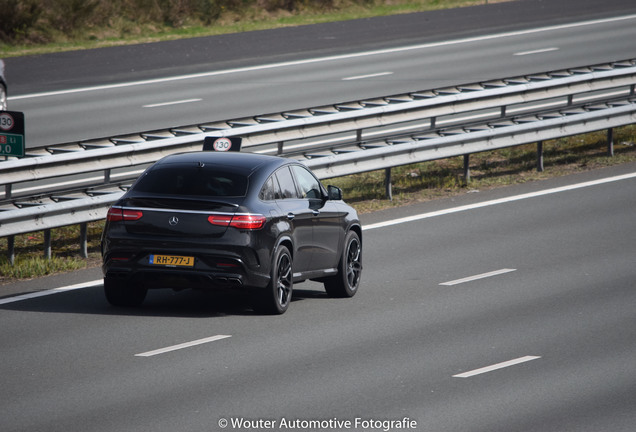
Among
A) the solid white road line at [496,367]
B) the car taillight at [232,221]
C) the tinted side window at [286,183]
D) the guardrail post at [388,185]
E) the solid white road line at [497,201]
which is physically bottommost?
the solid white road line at [497,201]

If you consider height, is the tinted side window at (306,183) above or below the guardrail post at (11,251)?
above

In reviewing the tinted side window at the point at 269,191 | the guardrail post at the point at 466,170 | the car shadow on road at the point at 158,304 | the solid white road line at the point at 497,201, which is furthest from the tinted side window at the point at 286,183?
the guardrail post at the point at 466,170

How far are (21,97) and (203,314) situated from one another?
17.8 metres

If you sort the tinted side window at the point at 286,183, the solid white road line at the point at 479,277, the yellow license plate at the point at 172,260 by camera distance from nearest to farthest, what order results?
the yellow license plate at the point at 172,260, the tinted side window at the point at 286,183, the solid white road line at the point at 479,277

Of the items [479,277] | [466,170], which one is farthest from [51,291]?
[466,170]

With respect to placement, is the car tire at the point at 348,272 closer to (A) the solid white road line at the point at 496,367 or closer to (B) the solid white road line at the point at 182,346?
(B) the solid white road line at the point at 182,346

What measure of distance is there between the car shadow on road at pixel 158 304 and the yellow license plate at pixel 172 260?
52 centimetres

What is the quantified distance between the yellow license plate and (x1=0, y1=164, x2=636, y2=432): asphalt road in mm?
575

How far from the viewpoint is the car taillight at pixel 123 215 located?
11.2m

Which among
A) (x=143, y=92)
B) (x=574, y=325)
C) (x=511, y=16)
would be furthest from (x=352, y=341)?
(x=511, y=16)

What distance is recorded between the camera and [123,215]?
11266 mm

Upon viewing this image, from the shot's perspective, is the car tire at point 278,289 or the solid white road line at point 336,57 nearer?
the car tire at point 278,289

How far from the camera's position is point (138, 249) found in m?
11.2

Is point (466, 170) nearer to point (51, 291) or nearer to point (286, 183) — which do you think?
point (286, 183)
